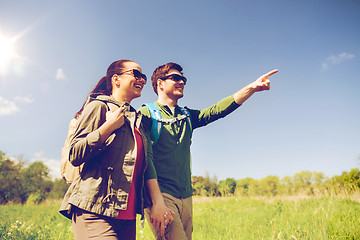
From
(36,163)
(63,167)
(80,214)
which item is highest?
(36,163)

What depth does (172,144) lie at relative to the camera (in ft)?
9.72

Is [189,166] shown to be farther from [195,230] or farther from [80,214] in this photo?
[195,230]

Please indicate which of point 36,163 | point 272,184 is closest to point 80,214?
point 36,163

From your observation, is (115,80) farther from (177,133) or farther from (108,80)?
(177,133)

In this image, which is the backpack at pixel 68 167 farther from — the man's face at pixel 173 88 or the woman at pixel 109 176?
the man's face at pixel 173 88

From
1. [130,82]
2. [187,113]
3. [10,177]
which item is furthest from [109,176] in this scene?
[10,177]

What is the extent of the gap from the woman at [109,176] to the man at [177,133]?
14.2 inches

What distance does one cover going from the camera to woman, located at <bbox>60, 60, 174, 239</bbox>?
193cm

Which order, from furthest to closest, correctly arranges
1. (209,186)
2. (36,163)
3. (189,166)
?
(36,163) < (209,186) < (189,166)

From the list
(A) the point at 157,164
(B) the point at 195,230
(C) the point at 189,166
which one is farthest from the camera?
(B) the point at 195,230

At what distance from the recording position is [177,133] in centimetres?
304

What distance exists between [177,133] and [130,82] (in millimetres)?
865

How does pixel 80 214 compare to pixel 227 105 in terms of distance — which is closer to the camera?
pixel 80 214

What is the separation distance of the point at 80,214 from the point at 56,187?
50.6m
